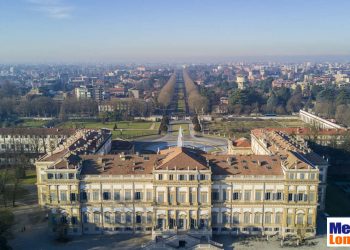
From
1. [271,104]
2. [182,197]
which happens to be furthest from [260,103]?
[182,197]

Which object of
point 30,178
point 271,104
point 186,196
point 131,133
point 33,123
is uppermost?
point 271,104

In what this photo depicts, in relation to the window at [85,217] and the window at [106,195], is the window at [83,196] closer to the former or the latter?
the window at [85,217]

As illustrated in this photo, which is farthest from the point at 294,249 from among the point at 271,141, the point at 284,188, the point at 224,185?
the point at 271,141

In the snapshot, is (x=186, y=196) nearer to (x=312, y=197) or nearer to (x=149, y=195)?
(x=149, y=195)

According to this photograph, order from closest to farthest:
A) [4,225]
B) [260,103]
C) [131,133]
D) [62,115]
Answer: [4,225], [131,133], [62,115], [260,103]

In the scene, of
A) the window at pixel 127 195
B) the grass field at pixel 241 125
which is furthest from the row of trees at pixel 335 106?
the window at pixel 127 195

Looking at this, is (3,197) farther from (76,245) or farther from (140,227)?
(140,227)

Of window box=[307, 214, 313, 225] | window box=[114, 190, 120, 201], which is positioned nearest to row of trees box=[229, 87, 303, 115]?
window box=[307, 214, 313, 225]
